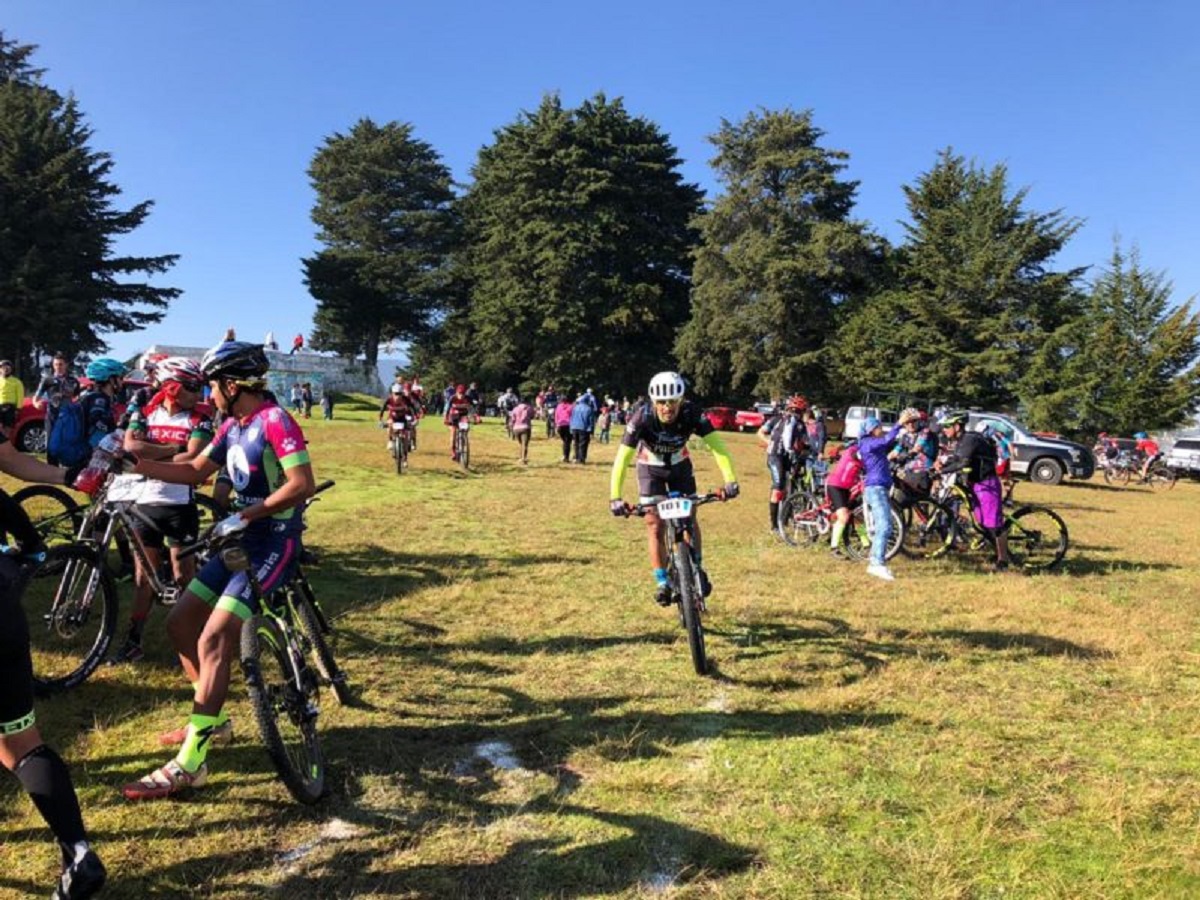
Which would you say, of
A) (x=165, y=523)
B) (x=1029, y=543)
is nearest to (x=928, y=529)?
(x=1029, y=543)

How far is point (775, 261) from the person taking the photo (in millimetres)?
48281

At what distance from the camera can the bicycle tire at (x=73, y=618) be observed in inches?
192

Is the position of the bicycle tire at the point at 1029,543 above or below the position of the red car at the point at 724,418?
below

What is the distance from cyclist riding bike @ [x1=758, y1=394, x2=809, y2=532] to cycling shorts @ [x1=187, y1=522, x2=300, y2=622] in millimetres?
8883

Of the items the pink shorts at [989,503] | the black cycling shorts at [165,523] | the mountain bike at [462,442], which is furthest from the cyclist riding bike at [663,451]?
the mountain bike at [462,442]

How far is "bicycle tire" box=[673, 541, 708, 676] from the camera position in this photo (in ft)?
17.9

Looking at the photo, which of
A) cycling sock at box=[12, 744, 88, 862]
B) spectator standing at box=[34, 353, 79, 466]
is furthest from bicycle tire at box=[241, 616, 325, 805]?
spectator standing at box=[34, 353, 79, 466]

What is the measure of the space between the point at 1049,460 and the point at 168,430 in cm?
2586

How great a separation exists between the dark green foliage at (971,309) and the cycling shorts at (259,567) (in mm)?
46081

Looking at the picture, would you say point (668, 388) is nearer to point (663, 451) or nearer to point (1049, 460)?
point (663, 451)

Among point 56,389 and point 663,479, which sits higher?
point 56,389

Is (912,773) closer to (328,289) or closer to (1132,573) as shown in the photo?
(1132,573)

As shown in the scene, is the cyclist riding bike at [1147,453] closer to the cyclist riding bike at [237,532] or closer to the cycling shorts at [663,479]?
the cycling shorts at [663,479]

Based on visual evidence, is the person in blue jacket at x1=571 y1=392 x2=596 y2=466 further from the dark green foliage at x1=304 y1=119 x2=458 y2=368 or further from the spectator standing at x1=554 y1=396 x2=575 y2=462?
the dark green foliage at x1=304 y1=119 x2=458 y2=368
